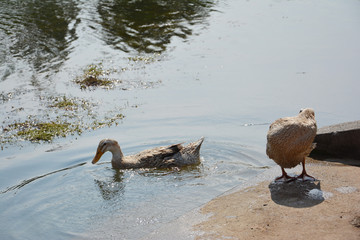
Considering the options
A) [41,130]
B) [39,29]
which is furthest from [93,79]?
[39,29]

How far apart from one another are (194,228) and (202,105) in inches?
238

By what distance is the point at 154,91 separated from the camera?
1291 cm

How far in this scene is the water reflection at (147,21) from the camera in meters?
17.0

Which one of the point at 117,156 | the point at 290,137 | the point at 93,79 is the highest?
the point at 93,79

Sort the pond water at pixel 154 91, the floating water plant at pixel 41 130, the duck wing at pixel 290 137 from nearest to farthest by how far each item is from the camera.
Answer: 1. the duck wing at pixel 290 137
2. the pond water at pixel 154 91
3. the floating water plant at pixel 41 130

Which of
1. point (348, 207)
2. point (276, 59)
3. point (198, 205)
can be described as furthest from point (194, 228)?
point (276, 59)

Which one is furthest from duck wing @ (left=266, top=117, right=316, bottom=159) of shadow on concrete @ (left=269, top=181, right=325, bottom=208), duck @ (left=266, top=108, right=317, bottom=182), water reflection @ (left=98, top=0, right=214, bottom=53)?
water reflection @ (left=98, top=0, right=214, bottom=53)

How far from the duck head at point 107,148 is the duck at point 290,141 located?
3.41 metres

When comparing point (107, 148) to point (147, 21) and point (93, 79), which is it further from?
point (147, 21)

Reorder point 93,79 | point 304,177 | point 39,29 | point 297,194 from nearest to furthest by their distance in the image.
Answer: point 297,194 → point 304,177 → point 93,79 → point 39,29

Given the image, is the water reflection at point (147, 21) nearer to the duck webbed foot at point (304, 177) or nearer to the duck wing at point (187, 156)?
the duck wing at point (187, 156)

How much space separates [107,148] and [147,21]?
1062cm

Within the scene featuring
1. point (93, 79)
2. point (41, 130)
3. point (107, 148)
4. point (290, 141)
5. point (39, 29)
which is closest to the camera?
point (290, 141)

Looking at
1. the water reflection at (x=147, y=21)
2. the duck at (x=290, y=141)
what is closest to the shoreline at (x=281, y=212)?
the duck at (x=290, y=141)
